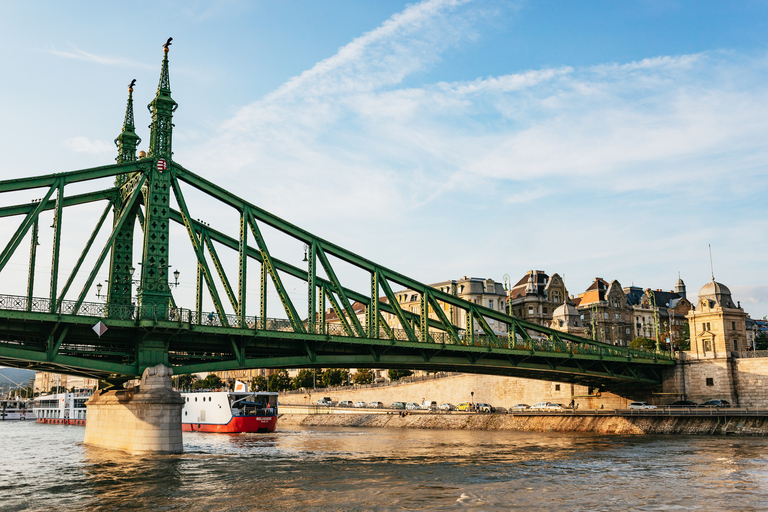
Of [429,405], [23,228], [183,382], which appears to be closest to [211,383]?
[183,382]

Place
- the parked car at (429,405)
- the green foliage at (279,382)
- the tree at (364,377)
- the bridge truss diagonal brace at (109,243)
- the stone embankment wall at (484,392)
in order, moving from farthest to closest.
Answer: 1. the green foliage at (279,382)
2. the tree at (364,377)
3. the parked car at (429,405)
4. the stone embankment wall at (484,392)
5. the bridge truss diagonal brace at (109,243)

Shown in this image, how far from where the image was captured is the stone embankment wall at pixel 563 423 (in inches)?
2653

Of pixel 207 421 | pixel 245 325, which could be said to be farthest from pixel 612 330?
pixel 245 325

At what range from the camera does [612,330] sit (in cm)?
14888

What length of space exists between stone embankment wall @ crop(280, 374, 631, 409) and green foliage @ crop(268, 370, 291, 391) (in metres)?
25.9

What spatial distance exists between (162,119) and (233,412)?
44.7m

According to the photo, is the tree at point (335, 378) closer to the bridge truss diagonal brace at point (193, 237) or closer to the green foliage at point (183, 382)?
the green foliage at point (183, 382)

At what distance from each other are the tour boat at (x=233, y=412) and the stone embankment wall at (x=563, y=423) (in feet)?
69.3

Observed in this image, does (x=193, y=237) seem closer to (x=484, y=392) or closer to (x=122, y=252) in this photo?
(x=122, y=252)

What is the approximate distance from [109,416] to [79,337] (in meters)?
7.15

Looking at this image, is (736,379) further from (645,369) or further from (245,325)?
(245,325)

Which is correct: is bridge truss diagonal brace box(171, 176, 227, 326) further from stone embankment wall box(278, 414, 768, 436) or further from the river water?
stone embankment wall box(278, 414, 768, 436)

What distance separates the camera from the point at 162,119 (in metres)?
52.2

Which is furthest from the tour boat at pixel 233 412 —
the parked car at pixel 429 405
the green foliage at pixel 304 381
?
the green foliage at pixel 304 381
